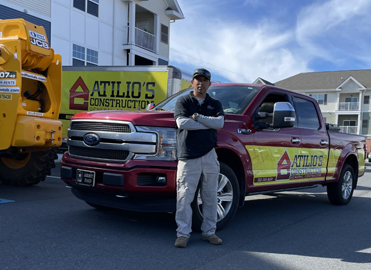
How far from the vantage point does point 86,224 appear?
197 inches

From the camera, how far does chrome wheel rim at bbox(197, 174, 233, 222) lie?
15.9 ft

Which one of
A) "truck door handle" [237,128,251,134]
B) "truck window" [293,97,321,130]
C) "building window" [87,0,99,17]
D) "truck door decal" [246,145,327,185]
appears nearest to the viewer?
"truck door handle" [237,128,251,134]

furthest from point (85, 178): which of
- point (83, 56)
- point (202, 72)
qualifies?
point (83, 56)

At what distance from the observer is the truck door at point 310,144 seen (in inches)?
248

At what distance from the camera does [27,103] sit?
7.20 m

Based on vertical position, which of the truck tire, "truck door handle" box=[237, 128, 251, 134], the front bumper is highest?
"truck door handle" box=[237, 128, 251, 134]

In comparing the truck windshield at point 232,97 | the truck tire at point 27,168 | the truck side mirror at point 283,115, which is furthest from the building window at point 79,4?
the truck side mirror at point 283,115

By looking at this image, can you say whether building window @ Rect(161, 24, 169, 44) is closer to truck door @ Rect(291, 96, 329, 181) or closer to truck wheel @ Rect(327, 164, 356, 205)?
truck wheel @ Rect(327, 164, 356, 205)

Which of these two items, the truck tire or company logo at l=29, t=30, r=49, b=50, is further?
the truck tire

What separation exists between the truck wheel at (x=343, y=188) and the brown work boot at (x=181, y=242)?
168 inches

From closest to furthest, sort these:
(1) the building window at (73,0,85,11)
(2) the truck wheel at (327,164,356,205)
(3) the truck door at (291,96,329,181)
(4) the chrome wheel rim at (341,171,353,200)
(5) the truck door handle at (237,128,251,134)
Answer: (5) the truck door handle at (237,128,251,134), (3) the truck door at (291,96,329,181), (2) the truck wheel at (327,164,356,205), (4) the chrome wheel rim at (341,171,353,200), (1) the building window at (73,0,85,11)

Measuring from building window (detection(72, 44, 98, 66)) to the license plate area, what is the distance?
15032 millimetres

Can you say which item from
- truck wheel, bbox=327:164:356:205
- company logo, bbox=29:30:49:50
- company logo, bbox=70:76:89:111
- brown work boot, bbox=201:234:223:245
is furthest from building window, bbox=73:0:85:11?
brown work boot, bbox=201:234:223:245

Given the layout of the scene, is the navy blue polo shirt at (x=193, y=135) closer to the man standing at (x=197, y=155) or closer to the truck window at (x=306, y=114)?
the man standing at (x=197, y=155)
